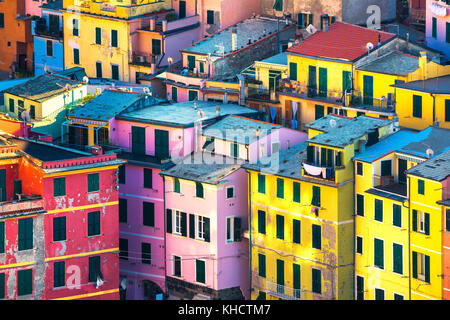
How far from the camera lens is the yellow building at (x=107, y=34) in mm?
128125

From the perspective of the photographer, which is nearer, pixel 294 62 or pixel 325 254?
pixel 325 254

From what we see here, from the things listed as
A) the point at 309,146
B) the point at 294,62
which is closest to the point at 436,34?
the point at 294,62

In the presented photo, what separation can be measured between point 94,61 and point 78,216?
84.8 ft

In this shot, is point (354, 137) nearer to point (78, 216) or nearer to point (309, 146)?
point (309, 146)

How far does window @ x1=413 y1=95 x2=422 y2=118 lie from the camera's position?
108562 mm

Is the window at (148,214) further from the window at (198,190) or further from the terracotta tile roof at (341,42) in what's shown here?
the terracotta tile roof at (341,42)

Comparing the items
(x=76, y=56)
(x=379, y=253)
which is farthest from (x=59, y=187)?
(x=76, y=56)

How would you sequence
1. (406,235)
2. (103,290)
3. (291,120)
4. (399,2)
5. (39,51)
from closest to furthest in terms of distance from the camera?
(406,235) < (103,290) < (291,120) < (399,2) < (39,51)

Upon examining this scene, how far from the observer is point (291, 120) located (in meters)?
116

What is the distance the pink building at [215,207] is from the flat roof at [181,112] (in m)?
1.90

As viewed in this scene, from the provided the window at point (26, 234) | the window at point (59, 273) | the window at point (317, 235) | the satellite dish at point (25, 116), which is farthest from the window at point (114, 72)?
the window at point (317, 235)

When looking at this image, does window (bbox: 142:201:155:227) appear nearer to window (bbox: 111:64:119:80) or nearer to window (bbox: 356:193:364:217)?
window (bbox: 356:193:364:217)

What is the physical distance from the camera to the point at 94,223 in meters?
108

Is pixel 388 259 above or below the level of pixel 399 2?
below
